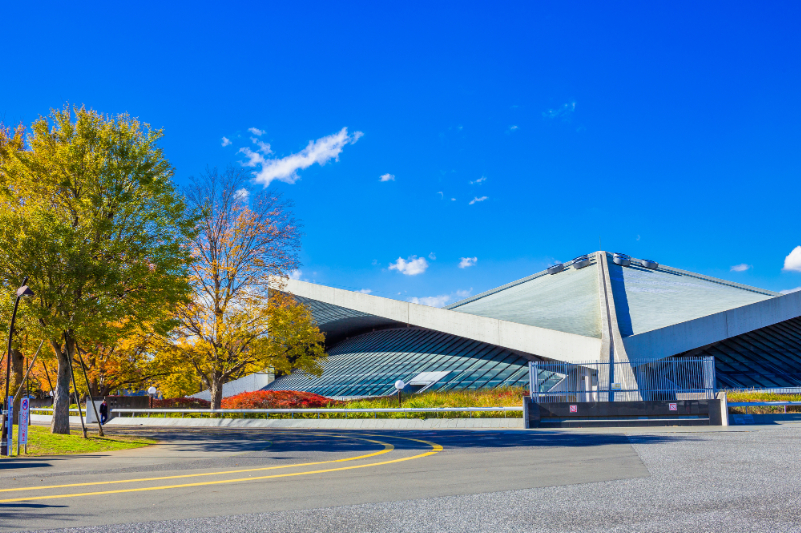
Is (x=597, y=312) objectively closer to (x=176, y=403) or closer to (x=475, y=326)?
(x=475, y=326)

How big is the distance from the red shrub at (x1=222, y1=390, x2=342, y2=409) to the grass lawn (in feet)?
35.4

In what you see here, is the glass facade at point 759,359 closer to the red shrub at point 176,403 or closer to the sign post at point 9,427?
the sign post at point 9,427

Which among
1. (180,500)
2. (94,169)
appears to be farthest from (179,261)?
(180,500)

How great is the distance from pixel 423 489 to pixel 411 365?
2908 cm

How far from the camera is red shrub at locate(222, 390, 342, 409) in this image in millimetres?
27767

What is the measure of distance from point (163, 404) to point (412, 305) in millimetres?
18570

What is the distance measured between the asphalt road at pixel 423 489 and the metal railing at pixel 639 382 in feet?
23.4

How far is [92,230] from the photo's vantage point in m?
16.5

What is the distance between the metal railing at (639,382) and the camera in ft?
66.1

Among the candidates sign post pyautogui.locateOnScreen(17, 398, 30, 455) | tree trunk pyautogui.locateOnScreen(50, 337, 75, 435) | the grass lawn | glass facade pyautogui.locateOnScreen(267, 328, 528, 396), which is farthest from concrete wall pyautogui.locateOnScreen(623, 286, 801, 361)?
sign post pyautogui.locateOnScreen(17, 398, 30, 455)

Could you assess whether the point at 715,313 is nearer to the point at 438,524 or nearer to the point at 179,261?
the point at 179,261

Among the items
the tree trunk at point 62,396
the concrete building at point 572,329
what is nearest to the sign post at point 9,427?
the tree trunk at point 62,396

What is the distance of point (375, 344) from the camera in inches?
1845

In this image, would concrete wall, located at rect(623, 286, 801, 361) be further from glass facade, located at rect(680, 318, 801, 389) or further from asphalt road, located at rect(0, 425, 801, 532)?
asphalt road, located at rect(0, 425, 801, 532)
